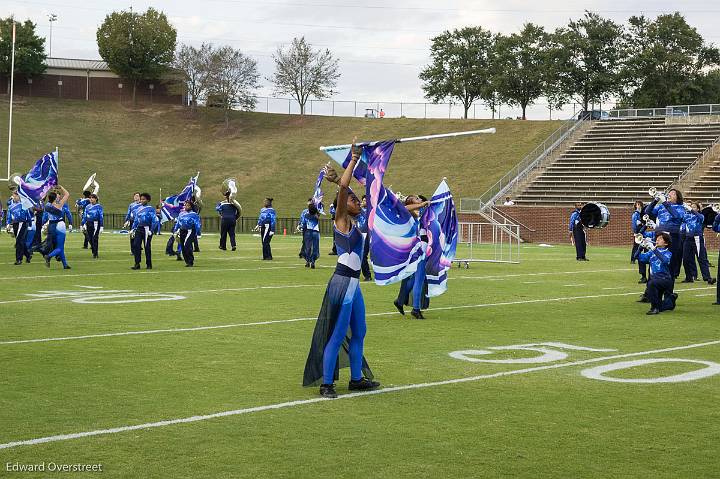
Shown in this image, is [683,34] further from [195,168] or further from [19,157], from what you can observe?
[19,157]

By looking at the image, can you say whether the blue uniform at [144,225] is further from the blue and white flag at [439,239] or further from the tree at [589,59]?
the tree at [589,59]

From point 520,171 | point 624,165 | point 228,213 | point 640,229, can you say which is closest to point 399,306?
point 640,229

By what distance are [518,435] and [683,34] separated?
6828 cm

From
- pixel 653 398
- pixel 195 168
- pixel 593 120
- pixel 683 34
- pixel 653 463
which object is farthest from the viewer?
pixel 683 34

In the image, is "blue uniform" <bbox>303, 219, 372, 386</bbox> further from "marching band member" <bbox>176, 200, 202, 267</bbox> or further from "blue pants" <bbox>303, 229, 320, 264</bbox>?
"marching band member" <bbox>176, 200, 202, 267</bbox>

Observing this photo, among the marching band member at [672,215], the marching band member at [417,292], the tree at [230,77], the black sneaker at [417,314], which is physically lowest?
Answer: the black sneaker at [417,314]

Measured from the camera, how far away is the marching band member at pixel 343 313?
8.05m

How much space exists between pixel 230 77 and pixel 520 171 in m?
27.9

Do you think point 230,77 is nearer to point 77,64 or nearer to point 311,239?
point 77,64

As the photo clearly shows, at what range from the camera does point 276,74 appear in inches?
2990

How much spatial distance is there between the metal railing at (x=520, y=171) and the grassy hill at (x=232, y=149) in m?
2.52

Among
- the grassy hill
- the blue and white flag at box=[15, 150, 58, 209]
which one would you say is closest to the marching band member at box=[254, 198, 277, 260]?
the blue and white flag at box=[15, 150, 58, 209]

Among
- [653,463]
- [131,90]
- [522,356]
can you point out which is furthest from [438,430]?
[131,90]

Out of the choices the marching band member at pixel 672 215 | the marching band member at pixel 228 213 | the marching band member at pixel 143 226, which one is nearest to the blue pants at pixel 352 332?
the marching band member at pixel 672 215
